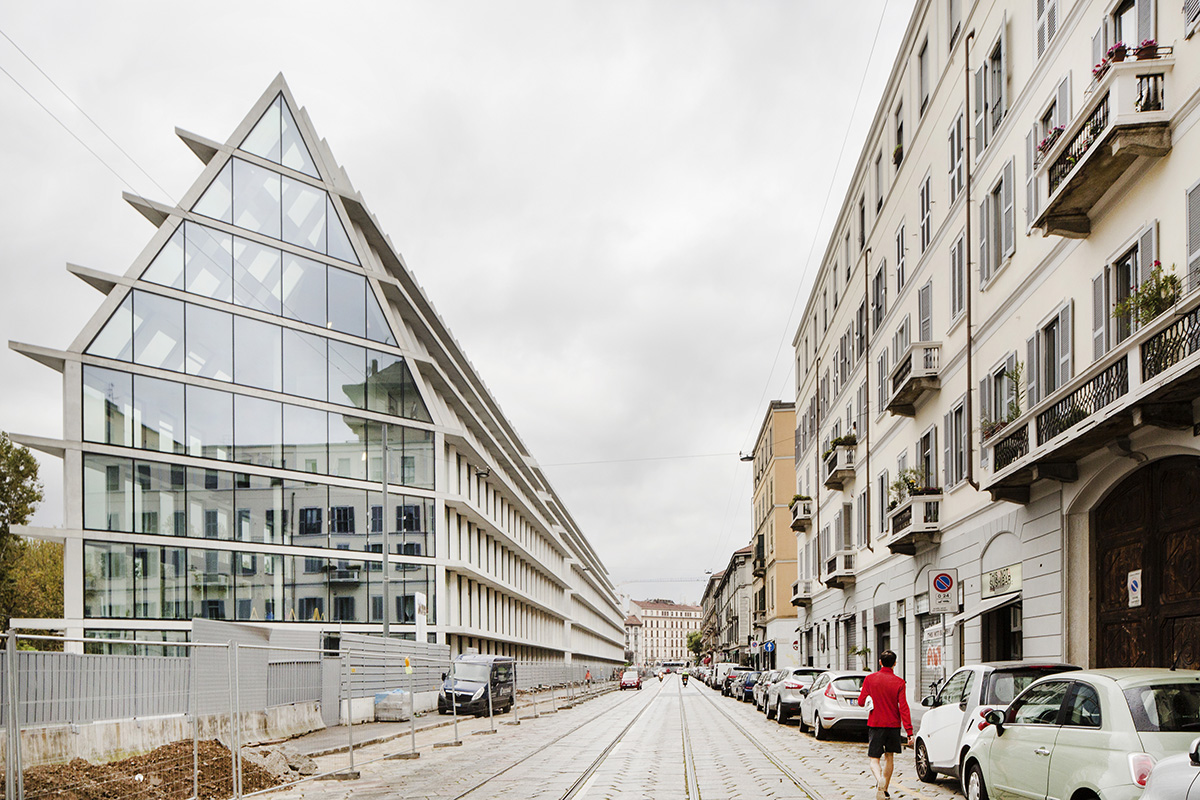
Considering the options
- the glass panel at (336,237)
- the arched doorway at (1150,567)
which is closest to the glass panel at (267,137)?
the glass panel at (336,237)

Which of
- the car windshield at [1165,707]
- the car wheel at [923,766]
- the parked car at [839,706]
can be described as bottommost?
the parked car at [839,706]

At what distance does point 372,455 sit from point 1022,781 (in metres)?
40.7

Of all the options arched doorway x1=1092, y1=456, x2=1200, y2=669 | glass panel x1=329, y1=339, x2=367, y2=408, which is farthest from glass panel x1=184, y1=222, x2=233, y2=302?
arched doorway x1=1092, y1=456, x2=1200, y2=669

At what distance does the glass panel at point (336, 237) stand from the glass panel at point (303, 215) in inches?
12.5

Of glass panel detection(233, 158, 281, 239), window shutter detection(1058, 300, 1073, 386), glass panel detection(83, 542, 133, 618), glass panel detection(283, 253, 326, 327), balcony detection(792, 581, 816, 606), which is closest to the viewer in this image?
window shutter detection(1058, 300, 1073, 386)

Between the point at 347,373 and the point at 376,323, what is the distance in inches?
110

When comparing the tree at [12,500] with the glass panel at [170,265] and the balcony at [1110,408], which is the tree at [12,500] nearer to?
the glass panel at [170,265]

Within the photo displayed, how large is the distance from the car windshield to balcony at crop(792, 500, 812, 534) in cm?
4567

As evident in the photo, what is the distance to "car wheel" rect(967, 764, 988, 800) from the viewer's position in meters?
11.9

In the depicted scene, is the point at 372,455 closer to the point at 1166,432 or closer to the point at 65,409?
the point at 65,409

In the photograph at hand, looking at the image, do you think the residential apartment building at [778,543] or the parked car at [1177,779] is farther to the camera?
the residential apartment building at [778,543]

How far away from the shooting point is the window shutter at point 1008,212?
22297mm

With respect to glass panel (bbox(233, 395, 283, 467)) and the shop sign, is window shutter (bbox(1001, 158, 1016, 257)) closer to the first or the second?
the shop sign

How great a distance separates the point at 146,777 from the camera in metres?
12.6
